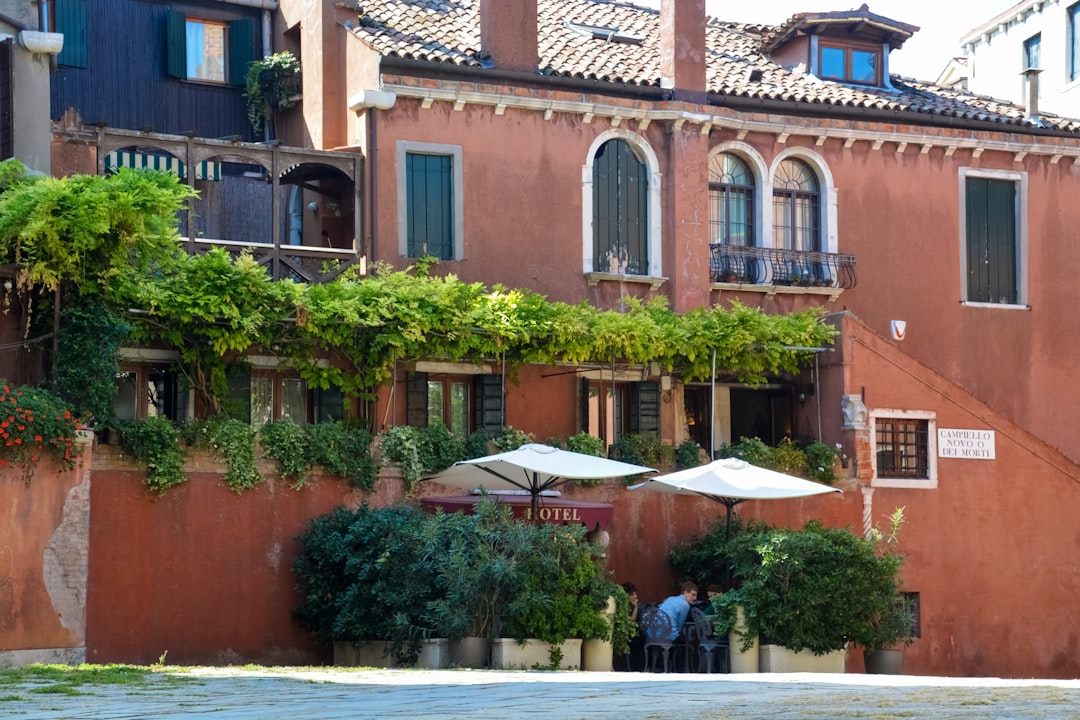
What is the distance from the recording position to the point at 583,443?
926 inches

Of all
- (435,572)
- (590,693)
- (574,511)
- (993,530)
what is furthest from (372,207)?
(590,693)

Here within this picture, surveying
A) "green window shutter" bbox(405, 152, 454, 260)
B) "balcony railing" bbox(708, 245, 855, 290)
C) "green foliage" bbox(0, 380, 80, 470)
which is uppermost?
"green window shutter" bbox(405, 152, 454, 260)

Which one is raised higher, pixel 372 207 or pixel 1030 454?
pixel 372 207

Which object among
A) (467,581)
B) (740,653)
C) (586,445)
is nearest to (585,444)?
(586,445)

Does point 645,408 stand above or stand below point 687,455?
above

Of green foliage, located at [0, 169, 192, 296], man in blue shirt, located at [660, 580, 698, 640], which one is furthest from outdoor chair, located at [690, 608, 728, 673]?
green foliage, located at [0, 169, 192, 296]

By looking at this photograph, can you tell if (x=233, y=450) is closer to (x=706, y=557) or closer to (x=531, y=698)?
(x=706, y=557)

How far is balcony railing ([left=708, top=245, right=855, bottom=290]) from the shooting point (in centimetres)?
2672

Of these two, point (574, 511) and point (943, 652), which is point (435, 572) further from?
point (943, 652)

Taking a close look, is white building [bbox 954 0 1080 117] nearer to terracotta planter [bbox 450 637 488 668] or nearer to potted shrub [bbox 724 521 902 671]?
potted shrub [bbox 724 521 902 671]

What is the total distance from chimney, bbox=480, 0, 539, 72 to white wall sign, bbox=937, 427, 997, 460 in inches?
301

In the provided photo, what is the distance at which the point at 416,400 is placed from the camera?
24.0m

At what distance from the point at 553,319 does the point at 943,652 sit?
22.6 ft

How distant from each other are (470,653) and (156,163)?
10308 mm
